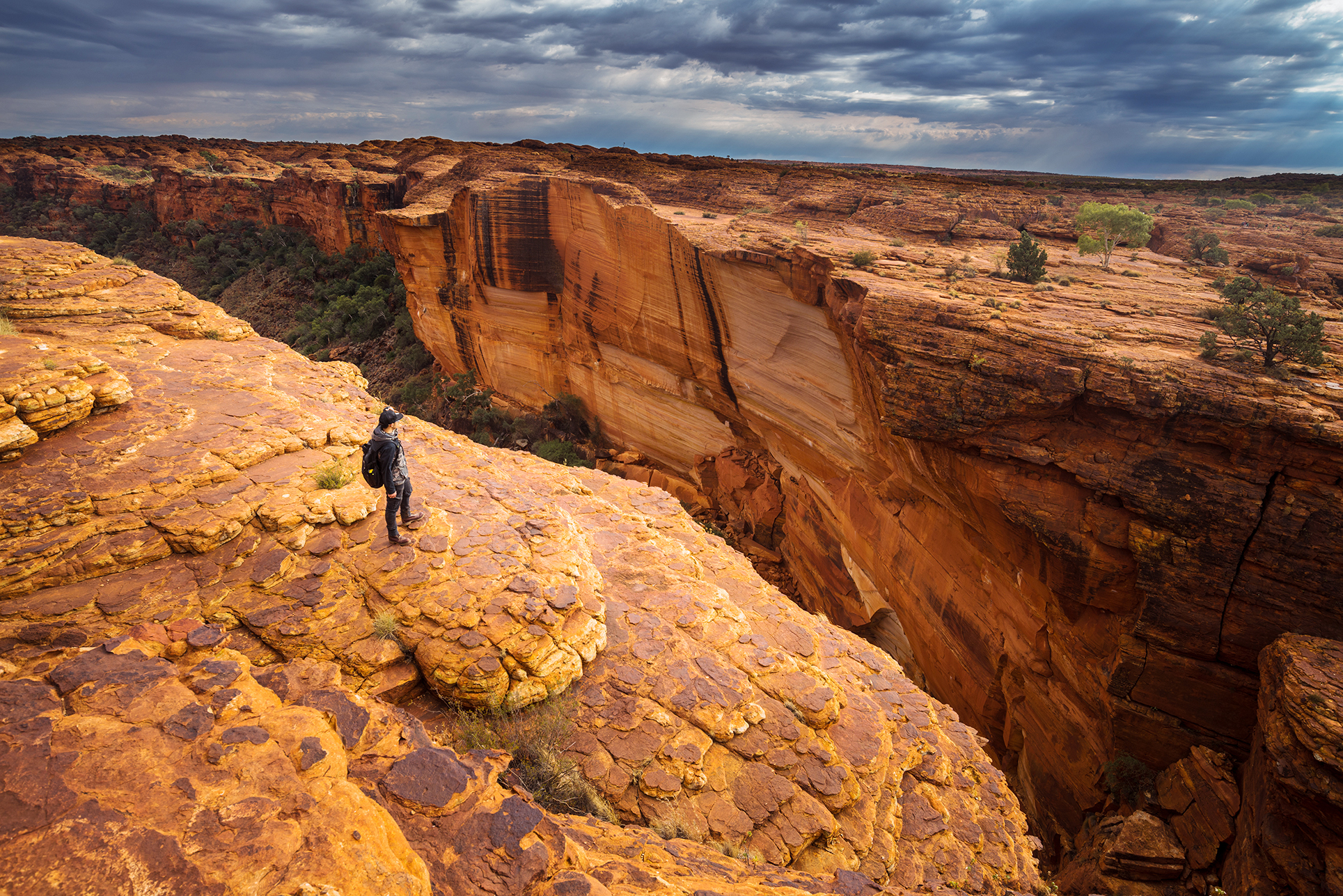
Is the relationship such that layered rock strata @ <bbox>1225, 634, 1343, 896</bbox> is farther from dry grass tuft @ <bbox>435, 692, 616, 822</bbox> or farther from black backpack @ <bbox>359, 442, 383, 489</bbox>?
black backpack @ <bbox>359, 442, 383, 489</bbox>

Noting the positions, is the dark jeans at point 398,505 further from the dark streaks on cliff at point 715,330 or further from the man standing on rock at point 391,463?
the dark streaks on cliff at point 715,330

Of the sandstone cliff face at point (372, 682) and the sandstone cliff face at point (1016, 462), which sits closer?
the sandstone cliff face at point (372, 682)

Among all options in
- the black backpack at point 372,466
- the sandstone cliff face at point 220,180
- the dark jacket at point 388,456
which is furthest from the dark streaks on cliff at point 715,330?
the sandstone cliff face at point 220,180

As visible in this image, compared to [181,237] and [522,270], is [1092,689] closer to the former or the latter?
[522,270]

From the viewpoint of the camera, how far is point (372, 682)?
4641 mm

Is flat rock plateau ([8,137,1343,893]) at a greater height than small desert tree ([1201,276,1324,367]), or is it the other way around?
small desert tree ([1201,276,1324,367])

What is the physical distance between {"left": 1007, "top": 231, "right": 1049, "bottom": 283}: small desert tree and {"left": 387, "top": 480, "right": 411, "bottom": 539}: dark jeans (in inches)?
579

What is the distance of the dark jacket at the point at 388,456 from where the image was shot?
18.1ft

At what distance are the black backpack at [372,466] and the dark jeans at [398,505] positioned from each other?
21 cm

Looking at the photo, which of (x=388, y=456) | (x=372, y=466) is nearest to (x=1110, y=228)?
(x=388, y=456)

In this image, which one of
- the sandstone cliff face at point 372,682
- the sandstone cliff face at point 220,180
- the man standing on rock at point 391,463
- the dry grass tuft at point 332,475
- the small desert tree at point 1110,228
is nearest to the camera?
the sandstone cliff face at point 372,682

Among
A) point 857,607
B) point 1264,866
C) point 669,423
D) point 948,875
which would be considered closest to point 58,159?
point 669,423

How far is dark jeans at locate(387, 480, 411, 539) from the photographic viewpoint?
559 cm

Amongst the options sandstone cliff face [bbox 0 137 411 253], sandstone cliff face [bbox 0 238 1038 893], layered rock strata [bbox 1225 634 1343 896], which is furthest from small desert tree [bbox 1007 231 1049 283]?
sandstone cliff face [bbox 0 137 411 253]
